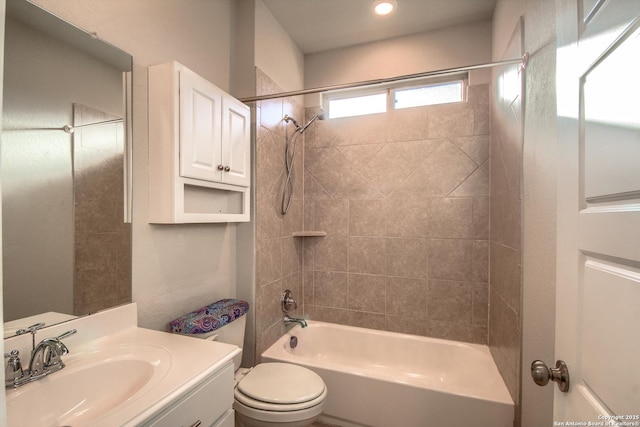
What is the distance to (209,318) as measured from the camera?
1447 millimetres

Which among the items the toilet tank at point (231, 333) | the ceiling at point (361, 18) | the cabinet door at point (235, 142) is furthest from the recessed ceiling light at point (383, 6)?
the toilet tank at point (231, 333)

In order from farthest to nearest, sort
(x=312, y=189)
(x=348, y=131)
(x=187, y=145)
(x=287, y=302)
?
(x=312, y=189), (x=348, y=131), (x=287, y=302), (x=187, y=145)

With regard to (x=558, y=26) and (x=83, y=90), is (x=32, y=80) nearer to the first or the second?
(x=83, y=90)

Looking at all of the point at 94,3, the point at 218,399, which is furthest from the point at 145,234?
the point at 94,3

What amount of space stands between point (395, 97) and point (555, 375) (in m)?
2.24

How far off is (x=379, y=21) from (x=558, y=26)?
1699 millimetres

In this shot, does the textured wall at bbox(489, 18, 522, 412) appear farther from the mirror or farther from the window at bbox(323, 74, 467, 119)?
the mirror

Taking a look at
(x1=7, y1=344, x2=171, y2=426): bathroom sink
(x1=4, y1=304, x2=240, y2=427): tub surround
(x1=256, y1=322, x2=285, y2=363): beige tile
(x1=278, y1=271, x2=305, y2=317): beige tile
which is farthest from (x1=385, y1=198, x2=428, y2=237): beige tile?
(x1=7, y1=344, x2=171, y2=426): bathroom sink

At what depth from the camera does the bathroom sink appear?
0.80m

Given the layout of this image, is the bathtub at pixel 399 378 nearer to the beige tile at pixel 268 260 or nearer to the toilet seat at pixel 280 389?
the toilet seat at pixel 280 389

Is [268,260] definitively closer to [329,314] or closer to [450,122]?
[329,314]

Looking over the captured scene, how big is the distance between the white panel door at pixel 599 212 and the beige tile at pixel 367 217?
162 cm

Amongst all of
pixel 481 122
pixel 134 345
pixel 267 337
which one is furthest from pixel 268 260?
pixel 481 122

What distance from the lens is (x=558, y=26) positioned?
805mm
